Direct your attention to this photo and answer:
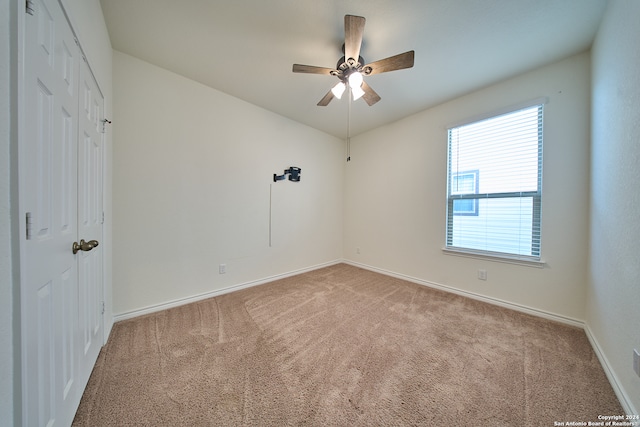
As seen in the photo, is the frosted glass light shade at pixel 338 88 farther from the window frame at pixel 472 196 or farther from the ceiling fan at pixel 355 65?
the window frame at pixel 472 196

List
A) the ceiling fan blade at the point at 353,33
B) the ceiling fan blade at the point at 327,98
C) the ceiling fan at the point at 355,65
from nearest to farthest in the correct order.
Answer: the ceiling fan blade at the point at 353,33 < the ceiling fan at the point at 355,65 < the ceiling fan blade at the point at 327,98

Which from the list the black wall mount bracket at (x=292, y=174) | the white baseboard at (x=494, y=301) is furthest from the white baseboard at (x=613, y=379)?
the black wall mount bracket at (x=292, y=174)

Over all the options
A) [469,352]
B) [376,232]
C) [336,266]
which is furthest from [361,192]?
[469,352]

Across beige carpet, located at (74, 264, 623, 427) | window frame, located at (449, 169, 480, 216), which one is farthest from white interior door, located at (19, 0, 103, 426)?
window frame, located at (449, 169, 480, 216)

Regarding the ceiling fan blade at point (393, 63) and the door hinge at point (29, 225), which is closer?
the door hinge at point (29, 225)

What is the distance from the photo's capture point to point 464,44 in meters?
1.88

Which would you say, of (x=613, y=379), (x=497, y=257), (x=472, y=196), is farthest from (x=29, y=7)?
(x=497, y=257)

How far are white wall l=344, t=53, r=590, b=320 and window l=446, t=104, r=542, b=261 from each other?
0.10 m

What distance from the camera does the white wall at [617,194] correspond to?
119 centimetres

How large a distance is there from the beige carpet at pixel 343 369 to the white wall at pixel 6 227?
0.77m

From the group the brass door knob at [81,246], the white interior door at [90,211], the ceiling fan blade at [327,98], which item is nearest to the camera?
the brass door knob at [81,246]

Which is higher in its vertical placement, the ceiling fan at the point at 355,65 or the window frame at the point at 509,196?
the ceiling fan at the point at 355,65

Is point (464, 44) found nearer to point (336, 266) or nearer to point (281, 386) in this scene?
point (281, 386)

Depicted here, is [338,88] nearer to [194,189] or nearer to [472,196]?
[194,189]
